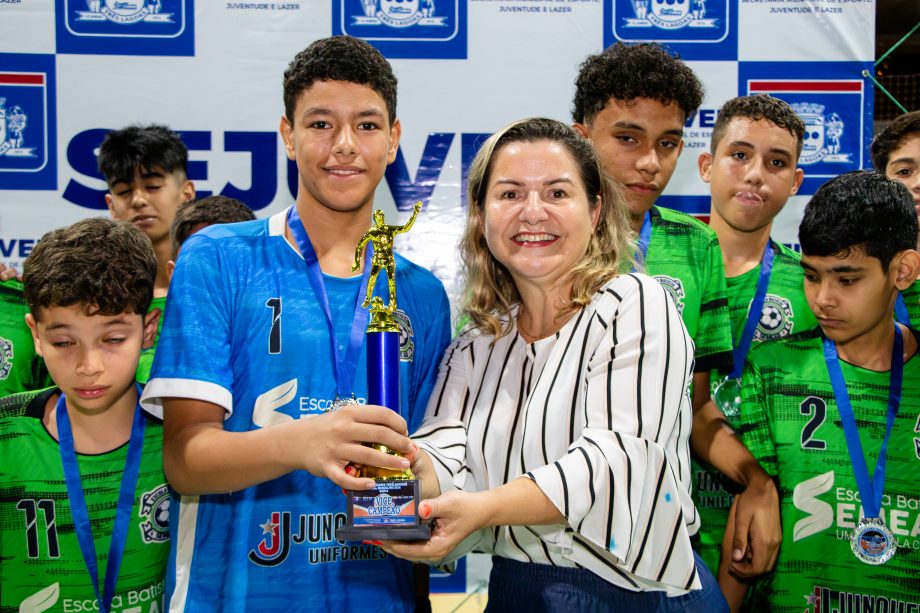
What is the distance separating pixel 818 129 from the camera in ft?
13.2

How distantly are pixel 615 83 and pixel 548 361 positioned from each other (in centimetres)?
137

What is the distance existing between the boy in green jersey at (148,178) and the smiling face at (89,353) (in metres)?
1.33

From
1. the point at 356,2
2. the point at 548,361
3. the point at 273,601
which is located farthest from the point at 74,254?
the point at 356,2

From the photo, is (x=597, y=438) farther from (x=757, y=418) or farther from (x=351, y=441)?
(x=757, y=418)

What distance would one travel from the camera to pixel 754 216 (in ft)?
10.4

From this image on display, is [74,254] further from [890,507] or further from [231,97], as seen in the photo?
[890,507]

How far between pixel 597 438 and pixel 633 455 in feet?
0.26

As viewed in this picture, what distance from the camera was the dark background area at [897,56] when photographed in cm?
446

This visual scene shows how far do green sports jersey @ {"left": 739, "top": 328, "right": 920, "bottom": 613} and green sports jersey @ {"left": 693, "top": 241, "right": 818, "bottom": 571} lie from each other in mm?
225

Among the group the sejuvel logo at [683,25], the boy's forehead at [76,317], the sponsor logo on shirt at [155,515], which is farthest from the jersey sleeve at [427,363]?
the sejuvel logo at [683,25]

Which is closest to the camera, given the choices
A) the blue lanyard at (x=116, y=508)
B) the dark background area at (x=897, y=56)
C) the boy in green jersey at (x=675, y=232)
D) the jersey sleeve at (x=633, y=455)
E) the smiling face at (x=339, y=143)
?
the jersey sleeve at (x=633, y=455)

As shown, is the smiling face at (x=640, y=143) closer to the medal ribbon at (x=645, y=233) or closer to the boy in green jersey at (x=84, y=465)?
the medal ribbon at (x=645, y=233)

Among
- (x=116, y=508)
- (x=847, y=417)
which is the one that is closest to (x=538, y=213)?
(x=847, y=417)

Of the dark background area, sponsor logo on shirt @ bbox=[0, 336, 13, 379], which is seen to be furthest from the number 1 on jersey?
the dark background area
